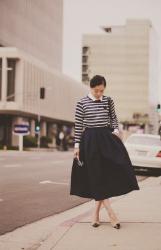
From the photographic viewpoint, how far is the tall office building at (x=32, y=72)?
85.2 m

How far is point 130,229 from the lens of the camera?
281 inches

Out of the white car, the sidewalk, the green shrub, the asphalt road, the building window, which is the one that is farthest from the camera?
the green shrub

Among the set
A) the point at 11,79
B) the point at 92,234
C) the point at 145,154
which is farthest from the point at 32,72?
the point at 92,234

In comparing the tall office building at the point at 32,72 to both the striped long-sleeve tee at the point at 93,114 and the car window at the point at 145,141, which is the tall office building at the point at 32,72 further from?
the striped long-sleeve tee at the point at 93,114

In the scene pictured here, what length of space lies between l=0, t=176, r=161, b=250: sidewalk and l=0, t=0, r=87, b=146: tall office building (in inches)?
2006

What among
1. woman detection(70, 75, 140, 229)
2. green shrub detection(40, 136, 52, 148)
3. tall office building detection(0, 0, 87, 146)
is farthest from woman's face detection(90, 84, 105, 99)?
green shrub detection(40, 136, 52, 148)

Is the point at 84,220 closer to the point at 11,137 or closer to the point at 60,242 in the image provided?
the point at 60,242

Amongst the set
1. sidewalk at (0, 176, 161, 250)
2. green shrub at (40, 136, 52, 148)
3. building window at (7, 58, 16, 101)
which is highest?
building window at (7, 58, 16, 101)

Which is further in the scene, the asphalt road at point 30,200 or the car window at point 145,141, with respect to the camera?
the car window at point 145,141

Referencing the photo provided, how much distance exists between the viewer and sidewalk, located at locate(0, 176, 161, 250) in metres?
6.17

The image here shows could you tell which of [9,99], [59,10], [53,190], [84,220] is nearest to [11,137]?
[9,99]

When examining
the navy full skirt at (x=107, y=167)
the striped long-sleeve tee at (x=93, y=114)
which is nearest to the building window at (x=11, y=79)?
the striped long-sleeve tee at (x=93, y=114)

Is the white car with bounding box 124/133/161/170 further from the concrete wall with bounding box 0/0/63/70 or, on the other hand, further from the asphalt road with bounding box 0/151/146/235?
the concrete wall with bounding box 0/0/63/70

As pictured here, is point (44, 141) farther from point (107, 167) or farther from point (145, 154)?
point (107, 167)
